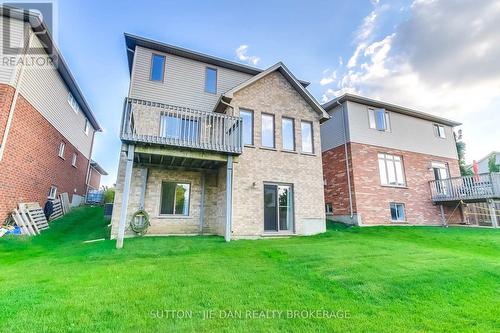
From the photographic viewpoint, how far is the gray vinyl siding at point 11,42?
887 centimetres

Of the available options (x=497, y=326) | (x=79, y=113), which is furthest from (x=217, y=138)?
(x=79, y=113)

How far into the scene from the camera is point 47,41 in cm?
1051

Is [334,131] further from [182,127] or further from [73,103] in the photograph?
[73,103]

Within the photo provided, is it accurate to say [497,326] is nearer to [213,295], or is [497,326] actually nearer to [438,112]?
[213,295]

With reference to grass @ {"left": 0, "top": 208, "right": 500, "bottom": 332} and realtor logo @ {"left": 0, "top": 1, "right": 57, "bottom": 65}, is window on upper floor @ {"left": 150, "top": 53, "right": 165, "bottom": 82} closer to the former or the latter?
realtor logo @ {"left": 0, "top": 1, "right": 57, "bottom": 65}

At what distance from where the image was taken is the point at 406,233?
36.4 feet

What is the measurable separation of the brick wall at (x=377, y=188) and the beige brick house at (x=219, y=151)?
3189 mm

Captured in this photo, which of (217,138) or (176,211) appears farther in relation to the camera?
(176,211)

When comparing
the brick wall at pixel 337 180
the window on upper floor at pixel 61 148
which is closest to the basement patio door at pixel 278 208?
the brick wall at pixel 337 180

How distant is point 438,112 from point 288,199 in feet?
49.0

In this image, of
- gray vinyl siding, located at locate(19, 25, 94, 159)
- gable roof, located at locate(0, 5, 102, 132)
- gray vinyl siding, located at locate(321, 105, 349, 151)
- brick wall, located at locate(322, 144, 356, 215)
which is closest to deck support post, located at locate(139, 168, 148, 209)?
gray vinyl siding, located at locate(19, 25, 94, 159)

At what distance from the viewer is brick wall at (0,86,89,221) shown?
8945 mm

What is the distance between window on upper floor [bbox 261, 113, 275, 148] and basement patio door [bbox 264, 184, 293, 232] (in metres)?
1.95

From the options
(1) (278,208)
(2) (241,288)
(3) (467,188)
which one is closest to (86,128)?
(1) (278,208)
